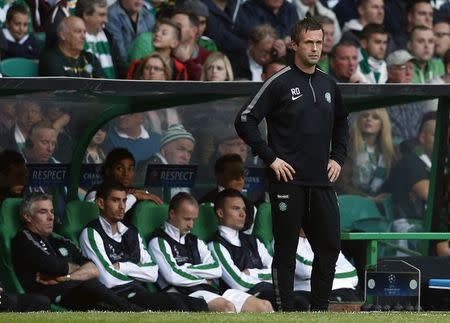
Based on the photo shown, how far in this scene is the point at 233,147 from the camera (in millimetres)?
14070

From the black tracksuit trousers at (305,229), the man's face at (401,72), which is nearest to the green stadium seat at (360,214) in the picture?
the man's face at (401,72)

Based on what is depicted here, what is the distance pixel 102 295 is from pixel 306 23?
3188mm

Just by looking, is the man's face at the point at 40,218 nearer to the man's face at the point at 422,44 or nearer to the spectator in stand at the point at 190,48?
the spectator in stand at the point at 190,48

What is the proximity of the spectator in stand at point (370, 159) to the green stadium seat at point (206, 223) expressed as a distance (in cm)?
173

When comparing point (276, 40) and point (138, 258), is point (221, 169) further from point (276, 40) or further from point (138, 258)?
point (276, 40)

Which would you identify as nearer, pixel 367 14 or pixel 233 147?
pixel 233 147

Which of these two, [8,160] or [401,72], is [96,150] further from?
[401,72]

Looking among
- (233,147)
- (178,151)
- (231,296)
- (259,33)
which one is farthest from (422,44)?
(231,296)

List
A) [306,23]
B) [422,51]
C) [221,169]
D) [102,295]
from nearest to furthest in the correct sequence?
[306,23] → [102,295] → [221,169] → [422,51]

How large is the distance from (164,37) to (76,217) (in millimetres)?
3375

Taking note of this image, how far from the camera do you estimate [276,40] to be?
16.6m

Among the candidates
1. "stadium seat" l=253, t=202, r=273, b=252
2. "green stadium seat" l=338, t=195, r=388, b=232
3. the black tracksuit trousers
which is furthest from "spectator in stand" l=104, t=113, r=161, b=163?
the black tracksuit trousers

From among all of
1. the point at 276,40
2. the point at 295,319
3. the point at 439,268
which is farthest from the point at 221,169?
the point at 295,319

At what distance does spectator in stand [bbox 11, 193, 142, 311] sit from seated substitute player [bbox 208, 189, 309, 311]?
113 centimetres
